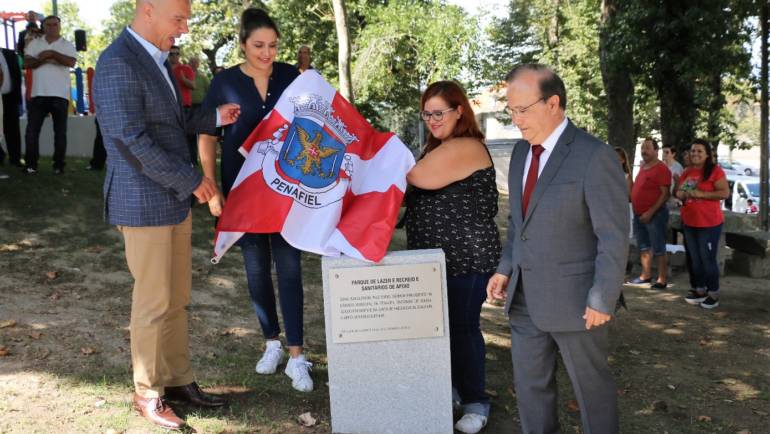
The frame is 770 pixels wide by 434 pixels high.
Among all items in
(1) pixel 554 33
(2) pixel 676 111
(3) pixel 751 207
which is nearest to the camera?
(2) pixel 676 111

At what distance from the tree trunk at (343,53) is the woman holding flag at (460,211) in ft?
30.9

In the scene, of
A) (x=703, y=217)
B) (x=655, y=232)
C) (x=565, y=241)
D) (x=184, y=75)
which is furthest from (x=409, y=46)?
(x=565, y=241)

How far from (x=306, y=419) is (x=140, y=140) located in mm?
1767

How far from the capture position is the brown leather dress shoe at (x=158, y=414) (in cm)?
381

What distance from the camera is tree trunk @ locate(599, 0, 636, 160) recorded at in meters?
14.8

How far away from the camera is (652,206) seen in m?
9.97

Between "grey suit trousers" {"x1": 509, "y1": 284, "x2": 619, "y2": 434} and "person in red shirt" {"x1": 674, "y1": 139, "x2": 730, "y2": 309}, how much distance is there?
5.93 m

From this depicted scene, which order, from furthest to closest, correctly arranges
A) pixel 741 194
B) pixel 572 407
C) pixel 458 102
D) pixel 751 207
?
1. pixel 741 194
2. pixel 751 207
3. pixel 572 407
4. pixel 458 102

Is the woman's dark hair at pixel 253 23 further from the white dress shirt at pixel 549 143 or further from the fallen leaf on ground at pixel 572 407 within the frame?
the fallen leaf on ground at pixel 572 407

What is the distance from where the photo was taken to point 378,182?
4188 millimetres

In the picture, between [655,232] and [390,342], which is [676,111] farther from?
[390,342]

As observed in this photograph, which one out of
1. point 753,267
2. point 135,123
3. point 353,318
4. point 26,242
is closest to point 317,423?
point 353,318

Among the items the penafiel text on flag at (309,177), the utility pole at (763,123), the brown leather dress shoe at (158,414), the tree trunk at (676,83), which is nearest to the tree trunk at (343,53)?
the tree trunk at (676,83)

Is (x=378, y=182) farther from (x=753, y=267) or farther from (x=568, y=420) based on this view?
(x=753, y=267)
